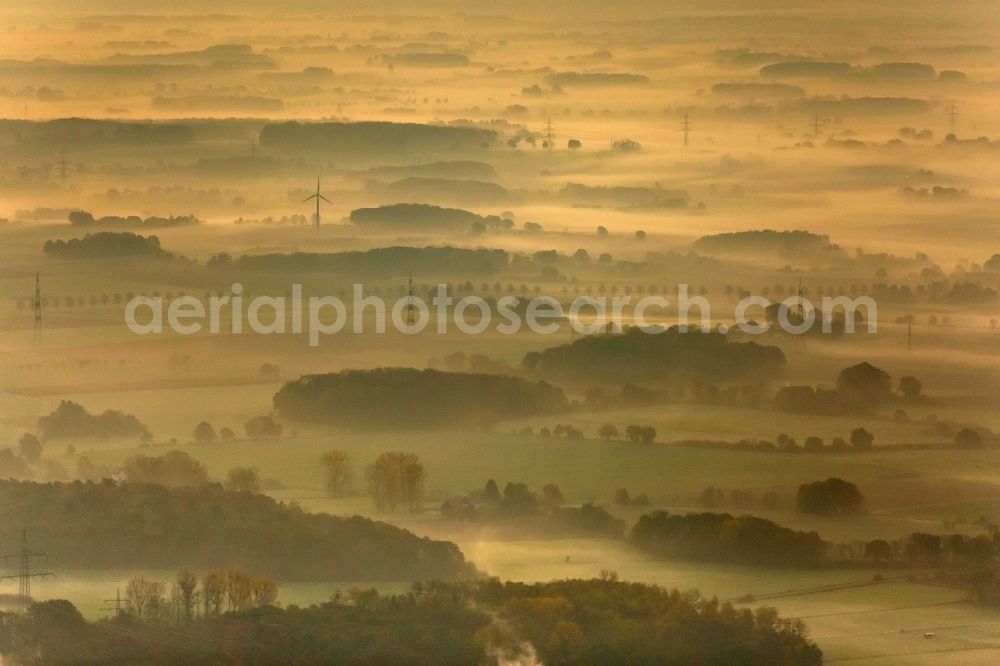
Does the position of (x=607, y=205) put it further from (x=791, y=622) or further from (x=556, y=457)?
(x=791, y=622)

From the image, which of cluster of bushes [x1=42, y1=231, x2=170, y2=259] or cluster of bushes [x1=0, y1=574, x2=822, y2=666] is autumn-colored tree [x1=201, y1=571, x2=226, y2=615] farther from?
cluster of bushes [x1=42, y1=231, x2=170, y2=259]

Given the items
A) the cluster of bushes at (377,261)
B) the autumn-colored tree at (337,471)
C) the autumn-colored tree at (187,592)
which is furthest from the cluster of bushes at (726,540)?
the autumn-colored tree at (187,592)

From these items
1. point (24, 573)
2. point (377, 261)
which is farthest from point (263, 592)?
A: point (377, 261)

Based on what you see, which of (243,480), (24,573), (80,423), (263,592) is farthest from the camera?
(80,423)

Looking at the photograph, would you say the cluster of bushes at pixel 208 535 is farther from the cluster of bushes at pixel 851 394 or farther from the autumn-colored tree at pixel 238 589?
the cluster of bushes at pixel 851 394

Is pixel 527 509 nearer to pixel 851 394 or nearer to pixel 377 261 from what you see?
pixel 377 261

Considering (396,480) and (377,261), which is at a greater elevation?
(377,261)

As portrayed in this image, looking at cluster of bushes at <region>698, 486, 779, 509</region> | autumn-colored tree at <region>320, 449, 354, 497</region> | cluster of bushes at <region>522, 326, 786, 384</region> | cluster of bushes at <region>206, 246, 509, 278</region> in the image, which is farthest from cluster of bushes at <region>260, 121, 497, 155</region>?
cluster of bushes at <region>698, 486, 779, 509</region>

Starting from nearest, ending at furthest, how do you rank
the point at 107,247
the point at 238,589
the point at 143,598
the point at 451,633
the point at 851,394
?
the point at 451,633 → the point at 143,598 → the point at 238,589 → the point at 851,394 → the point at 107,247
